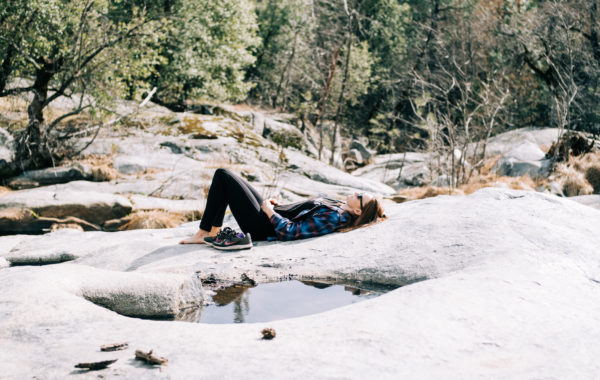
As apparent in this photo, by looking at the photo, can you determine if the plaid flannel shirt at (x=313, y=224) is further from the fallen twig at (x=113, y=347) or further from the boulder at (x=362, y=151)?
the boulder at (x=362, y=151)

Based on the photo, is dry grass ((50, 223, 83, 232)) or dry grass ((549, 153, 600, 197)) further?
dry grass ((549, 153, 600, 197))

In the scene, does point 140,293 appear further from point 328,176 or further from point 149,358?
point 328,176

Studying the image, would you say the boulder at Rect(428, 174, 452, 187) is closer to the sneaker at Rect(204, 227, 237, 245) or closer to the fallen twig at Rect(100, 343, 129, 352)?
the sneaker at Rect(204, 227, 237, 245)

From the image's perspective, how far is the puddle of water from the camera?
371cm

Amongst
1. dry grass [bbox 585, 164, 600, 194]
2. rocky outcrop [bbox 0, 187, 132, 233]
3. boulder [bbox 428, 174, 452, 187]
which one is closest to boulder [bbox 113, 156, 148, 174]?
rocky outcrop [bbox 0, 187, 132, 233]

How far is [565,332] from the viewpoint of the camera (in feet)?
9.27

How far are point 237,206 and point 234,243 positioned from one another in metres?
0.52

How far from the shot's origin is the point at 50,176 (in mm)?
11281

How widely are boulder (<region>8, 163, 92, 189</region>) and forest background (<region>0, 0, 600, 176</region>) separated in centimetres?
30

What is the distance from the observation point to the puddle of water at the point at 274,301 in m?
3.71

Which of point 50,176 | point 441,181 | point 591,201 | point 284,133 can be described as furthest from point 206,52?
point 591,201

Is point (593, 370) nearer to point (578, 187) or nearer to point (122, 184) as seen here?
point (122, 184)

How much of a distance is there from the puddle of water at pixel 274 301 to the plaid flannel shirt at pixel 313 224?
118cm

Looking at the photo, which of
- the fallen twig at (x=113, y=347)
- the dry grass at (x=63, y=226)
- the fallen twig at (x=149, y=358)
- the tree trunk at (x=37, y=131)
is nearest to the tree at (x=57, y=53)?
the tree trunk at (x=37, y=131)
